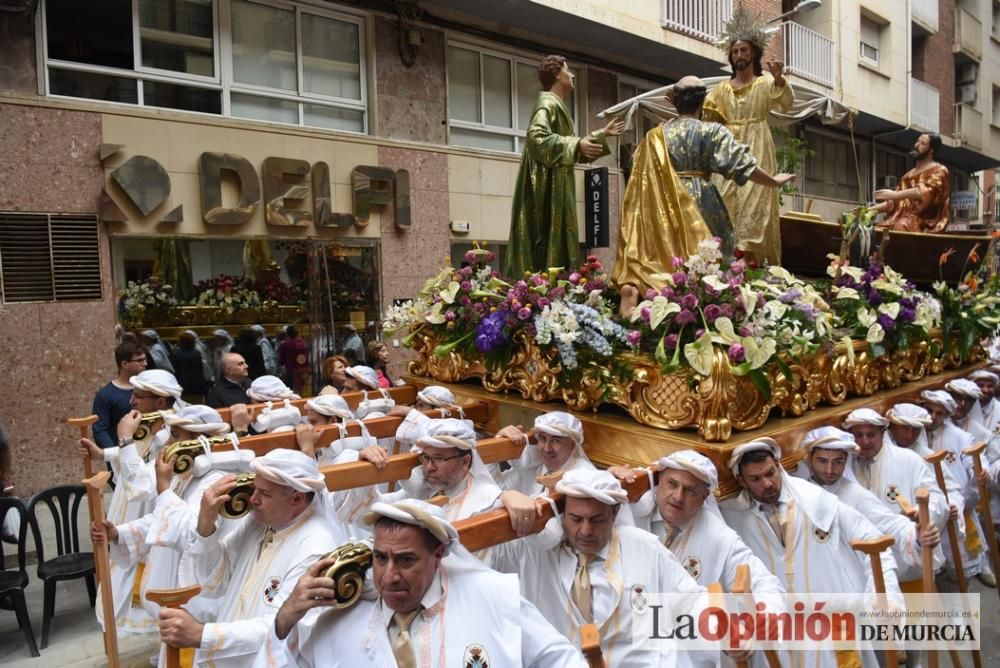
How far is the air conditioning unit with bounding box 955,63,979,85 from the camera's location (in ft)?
73.5

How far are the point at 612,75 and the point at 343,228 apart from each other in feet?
20.8

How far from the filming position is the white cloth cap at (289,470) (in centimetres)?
269

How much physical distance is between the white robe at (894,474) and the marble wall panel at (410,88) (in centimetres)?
779

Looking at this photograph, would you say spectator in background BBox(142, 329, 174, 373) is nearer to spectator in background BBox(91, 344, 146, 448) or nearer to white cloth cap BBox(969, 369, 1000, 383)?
spectator in background BBox(91, 344, 146, 448)

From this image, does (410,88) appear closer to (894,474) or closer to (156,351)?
(156,351)

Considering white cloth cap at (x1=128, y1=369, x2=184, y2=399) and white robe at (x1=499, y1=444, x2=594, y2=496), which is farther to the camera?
white cloth cap at (x1=128, y1=369, x2=184, y2=399)

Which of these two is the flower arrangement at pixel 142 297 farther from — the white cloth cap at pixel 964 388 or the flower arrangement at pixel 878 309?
the white cloth cap at pixel 964 388

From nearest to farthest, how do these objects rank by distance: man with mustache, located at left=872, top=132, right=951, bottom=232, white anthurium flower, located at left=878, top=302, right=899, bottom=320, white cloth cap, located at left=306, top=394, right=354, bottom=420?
white cloth cap, located at left=306, top=394, right=354, bottom=420 < white anthurium flower, located at left=878, top=302, right=899, bottom=320 < man with mustache, located at left=872, top=132, right=951, bottom=232

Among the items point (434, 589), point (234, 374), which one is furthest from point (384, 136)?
point (434, 589)

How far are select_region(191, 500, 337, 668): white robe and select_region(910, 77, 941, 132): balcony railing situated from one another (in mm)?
20603

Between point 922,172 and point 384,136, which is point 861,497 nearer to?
point 922,172

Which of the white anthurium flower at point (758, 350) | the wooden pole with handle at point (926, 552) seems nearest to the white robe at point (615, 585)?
the wooden pole with handle at point (926, 552)

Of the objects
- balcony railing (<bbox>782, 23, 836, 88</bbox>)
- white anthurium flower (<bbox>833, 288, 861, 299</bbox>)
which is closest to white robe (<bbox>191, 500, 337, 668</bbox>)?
white anthurium flower (<bbox>833, 288, 861, 299</bbox>)

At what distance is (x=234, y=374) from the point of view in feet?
20.1
